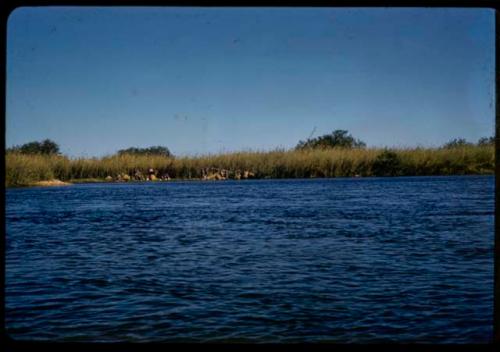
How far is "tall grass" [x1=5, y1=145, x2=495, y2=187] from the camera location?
60.7 feet

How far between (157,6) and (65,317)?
291cm

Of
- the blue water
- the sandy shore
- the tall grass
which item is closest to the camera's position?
the blue water

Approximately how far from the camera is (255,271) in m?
5.96

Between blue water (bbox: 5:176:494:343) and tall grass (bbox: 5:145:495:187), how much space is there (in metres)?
6.35

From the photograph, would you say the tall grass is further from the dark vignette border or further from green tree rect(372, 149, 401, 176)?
the dark vignette border

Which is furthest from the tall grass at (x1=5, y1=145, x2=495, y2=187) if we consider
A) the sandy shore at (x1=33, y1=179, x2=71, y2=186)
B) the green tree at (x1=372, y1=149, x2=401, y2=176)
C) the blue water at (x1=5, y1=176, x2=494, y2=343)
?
the blue water at (x1=5, y1=176, x2=494, y2=343)

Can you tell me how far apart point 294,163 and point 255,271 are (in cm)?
1273

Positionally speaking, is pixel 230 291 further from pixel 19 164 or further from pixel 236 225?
pixel 19 164
